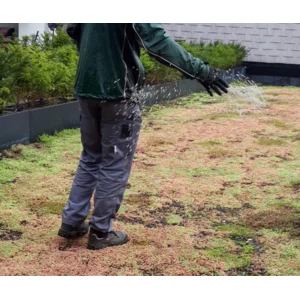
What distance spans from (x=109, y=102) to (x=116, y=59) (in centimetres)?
24

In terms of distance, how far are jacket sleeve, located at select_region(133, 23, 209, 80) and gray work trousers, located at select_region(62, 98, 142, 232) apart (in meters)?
0.35

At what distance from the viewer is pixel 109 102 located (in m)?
3.17

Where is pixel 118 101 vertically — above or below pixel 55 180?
above

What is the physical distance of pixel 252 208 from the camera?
13.6 ft

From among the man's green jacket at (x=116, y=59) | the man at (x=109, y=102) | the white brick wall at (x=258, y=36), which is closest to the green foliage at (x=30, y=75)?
the man at (x=109, y=102)

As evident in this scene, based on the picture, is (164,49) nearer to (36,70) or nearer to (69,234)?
(69,234)

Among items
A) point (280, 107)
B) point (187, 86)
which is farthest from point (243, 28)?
point (280, 107)

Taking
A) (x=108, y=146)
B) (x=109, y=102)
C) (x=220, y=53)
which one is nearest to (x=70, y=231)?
(x=108, y=146)

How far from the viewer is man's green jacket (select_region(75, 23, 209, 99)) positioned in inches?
120

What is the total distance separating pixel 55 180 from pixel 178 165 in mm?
1247

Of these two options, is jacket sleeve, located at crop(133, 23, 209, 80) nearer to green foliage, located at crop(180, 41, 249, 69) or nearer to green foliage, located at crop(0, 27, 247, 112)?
green foliage, located at crop(0, 27, 247, 112)

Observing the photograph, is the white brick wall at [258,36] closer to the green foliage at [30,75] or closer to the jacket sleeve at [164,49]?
the green foliage at [30,75]

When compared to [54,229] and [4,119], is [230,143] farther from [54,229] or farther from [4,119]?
[54,229]

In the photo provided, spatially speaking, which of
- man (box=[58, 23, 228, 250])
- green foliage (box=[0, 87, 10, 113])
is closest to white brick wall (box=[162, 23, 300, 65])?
green foliage (box=[0, 87, 10, 113])
